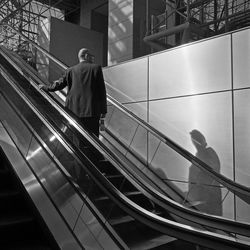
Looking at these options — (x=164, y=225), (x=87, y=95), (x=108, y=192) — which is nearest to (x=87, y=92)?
(x=87, y=95)

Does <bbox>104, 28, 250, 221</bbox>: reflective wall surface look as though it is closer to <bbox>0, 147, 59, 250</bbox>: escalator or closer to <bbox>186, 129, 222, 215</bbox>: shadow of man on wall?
<bbox>186, 129, 222, 215</bbox>: shadow of man on wall

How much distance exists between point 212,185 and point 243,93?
129 cm

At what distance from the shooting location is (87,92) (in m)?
3.76

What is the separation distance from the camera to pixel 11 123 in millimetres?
3873

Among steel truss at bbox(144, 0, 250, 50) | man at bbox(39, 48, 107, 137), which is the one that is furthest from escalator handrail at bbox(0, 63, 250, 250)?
steel truss at bbox(144, 0, 250, 50)

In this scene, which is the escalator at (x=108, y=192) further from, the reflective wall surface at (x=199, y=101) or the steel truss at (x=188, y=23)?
the steel truss at (x=188, y=23)

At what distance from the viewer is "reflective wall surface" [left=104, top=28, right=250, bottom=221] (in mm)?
3734

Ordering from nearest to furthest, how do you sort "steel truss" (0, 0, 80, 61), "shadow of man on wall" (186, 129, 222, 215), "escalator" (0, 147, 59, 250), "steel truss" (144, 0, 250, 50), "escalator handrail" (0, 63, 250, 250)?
1. "escalator handrail" (0, 63, 250, 250)
2. "escalator" (0, 147, 59, 250)
3. "shadow of man on wall" (186, 129, 222, 215)
4. "steel truss" (144, 0, 250, 50)
5. "steel truss" (0, 0, 80, 61)

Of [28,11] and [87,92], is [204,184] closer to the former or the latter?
[87,92]

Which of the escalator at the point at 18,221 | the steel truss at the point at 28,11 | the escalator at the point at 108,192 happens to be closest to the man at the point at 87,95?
the escalator at the point at 108,192

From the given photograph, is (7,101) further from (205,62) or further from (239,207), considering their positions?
(239,207)

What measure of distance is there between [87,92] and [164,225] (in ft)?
7.23

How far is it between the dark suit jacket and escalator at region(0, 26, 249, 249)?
26 centimetres

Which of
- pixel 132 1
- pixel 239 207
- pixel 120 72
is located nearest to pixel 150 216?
pixel 239 207
